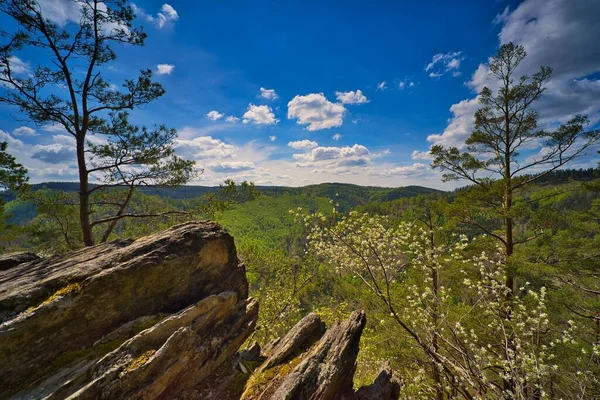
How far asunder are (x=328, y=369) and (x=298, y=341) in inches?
102

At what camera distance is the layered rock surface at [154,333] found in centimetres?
621

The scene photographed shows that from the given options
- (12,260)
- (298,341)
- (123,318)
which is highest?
(12,260)

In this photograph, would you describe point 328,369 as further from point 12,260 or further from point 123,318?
point 12,260

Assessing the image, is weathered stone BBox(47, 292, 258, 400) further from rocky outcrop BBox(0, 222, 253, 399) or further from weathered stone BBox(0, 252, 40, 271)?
weathered stone BBox(0, 252, 40, 271)

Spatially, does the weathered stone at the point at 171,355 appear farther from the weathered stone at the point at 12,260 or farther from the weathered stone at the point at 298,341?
the weathered stone at the point at 12,260

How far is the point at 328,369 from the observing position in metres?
8.27

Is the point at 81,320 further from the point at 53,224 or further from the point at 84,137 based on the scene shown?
the point at 53,224

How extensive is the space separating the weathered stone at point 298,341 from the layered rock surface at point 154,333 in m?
0.05

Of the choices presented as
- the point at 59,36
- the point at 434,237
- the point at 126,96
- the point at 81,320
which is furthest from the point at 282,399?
the point at 59,36

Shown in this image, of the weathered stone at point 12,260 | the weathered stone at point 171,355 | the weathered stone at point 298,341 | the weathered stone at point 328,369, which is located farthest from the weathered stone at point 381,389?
the weathered stone at point 12,260

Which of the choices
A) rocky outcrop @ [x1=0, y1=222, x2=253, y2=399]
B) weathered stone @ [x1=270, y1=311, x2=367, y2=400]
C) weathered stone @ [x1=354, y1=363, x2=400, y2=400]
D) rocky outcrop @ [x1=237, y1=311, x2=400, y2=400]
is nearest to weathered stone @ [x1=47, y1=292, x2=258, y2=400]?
rocky outcrop @ [x1=0, y1=222, x2=253, y2=399]

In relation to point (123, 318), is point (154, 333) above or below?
below

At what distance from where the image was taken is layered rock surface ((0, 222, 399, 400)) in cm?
621

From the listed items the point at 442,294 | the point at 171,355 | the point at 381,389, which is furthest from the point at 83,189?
the point at 442,294
